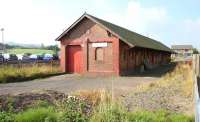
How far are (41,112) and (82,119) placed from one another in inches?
53.3

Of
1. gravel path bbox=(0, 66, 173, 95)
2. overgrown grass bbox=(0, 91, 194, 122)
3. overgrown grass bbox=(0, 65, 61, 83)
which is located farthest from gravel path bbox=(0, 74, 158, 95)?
overgrown grass bbox=(0, 91, 194, 122)

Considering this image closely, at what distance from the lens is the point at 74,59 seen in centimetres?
3017

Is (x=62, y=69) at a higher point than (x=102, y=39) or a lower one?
lower

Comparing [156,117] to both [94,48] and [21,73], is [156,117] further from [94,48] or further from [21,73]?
[94,48]

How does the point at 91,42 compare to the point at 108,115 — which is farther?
the point at 91,42

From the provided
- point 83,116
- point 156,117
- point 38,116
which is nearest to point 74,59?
point 156,117

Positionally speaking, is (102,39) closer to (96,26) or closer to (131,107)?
(96,26)

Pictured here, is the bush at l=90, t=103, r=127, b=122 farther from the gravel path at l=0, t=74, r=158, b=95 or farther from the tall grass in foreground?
the gravel path at l=0, t=74, r=158, b=95

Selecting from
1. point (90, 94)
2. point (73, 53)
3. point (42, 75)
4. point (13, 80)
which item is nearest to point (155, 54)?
point (73, 53)

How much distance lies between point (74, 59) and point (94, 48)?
2382 mm

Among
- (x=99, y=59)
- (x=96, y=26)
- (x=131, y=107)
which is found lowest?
(x=131, y=107)

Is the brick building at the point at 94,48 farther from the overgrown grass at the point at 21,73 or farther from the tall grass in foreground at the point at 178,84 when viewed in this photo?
the tall grass in foreground at the point at 178,84

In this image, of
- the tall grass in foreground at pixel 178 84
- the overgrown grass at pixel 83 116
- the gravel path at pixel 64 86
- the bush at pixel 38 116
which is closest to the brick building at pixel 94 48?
the gravel path at pixel 64 86

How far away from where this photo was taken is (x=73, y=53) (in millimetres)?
30141
